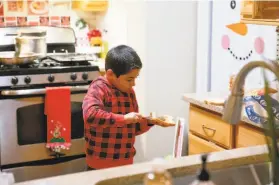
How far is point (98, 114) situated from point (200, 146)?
2.84 feet

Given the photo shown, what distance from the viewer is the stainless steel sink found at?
4.54ft

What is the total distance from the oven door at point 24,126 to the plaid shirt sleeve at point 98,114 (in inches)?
53.0

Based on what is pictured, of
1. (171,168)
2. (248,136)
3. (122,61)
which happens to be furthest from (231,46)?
(171,168)

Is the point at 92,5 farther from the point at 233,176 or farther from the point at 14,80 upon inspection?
the point at 233,176

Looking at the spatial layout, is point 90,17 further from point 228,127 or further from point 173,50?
point 228,127

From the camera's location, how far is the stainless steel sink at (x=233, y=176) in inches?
54.5

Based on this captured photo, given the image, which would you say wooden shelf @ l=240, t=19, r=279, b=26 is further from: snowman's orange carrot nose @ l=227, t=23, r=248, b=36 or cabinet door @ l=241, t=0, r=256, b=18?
snowman's orange carrot nose @ l=227, t=23, r=248, b=36

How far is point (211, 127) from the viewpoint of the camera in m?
2.46

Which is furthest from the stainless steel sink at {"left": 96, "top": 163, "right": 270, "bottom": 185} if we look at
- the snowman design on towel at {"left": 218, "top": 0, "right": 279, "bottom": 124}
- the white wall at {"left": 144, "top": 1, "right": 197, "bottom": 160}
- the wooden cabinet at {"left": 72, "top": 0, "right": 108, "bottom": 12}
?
the wooden cabinet at {"left": 72, "top": 0, "right": 108, "bottom": 12}

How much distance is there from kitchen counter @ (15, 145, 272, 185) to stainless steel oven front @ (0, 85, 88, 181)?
2.00 meters

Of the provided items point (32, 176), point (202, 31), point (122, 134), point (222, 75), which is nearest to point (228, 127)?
point (122, 134)

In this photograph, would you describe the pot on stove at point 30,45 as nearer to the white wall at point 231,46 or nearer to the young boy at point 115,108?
the white wall at point 231,46

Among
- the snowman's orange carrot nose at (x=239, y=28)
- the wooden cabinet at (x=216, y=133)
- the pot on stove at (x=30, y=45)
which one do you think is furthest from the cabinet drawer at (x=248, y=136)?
the pot on stove at (x=30, y=45)

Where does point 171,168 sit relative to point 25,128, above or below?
above
